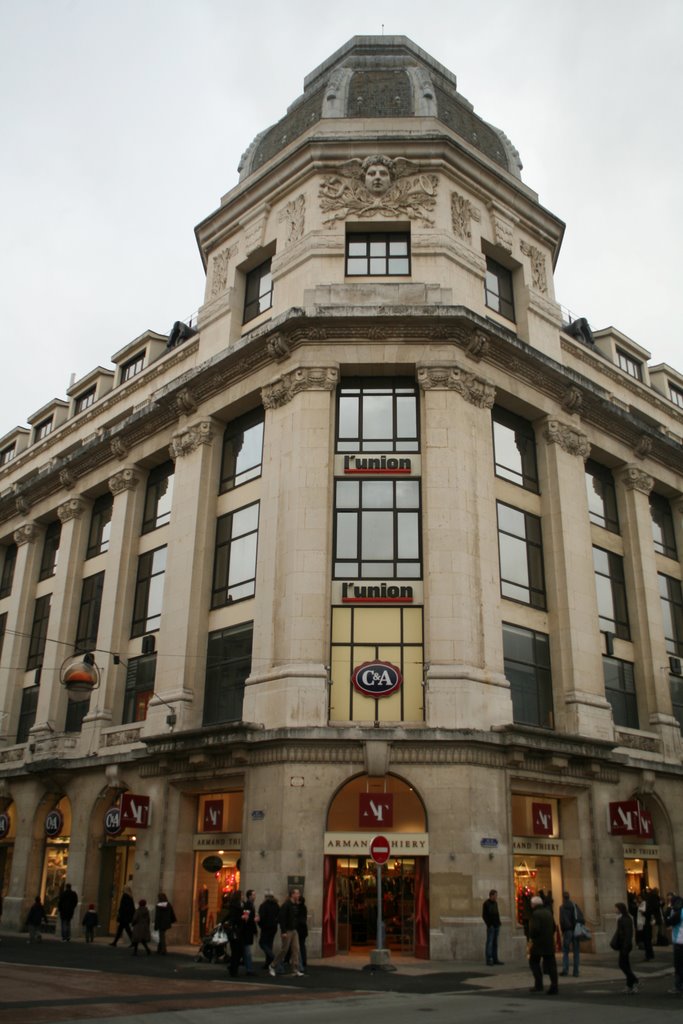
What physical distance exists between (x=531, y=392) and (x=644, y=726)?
Answer: 13894mm

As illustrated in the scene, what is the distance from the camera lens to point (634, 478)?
3909 cm

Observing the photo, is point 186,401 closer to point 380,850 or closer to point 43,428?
point 380,850

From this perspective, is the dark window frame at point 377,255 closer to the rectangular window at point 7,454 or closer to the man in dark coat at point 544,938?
the man in dark coat at point 544,938

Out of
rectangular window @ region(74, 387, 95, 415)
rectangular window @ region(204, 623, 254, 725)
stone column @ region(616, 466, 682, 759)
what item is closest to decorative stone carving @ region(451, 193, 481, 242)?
stone column @ region(616, 466, 682, 759)

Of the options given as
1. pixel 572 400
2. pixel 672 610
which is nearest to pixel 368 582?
pixel 572 400

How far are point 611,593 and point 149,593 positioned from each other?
1898cm

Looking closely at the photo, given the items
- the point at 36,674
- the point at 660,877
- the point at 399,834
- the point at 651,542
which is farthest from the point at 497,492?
the point at 36,674

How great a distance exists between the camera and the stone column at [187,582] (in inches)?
1254

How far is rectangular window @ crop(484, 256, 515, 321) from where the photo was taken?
36469 millimetres

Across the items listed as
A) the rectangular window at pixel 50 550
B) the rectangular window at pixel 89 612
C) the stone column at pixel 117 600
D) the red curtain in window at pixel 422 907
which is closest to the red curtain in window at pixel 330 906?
the red curtain in window at pixel 422 907

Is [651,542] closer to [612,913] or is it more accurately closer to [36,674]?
[612,913]

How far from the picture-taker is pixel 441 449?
99.5 ft

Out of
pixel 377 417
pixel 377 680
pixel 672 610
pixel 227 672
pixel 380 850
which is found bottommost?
pixel 380 850

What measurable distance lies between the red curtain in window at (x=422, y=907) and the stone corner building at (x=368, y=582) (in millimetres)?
106
